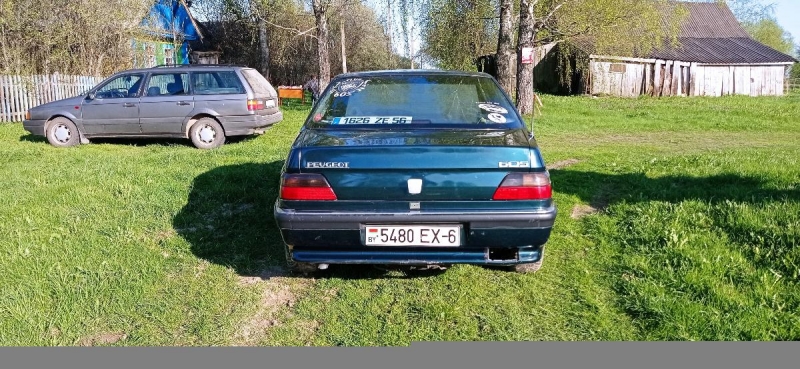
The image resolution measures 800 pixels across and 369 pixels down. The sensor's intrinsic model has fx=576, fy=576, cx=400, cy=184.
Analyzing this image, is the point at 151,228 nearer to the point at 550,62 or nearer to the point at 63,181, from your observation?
the point at 63,181

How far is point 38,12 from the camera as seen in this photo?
15.3 m

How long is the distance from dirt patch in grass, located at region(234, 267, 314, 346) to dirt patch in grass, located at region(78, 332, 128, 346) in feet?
2.14

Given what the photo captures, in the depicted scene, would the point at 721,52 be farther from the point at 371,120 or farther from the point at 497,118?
the point at 371,120

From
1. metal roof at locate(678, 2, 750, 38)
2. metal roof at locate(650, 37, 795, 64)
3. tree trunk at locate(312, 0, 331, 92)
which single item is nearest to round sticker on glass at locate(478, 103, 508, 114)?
tree trunk at locate(312, 0, 331, 92)

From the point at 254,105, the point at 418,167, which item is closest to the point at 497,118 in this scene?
the point at 418,167

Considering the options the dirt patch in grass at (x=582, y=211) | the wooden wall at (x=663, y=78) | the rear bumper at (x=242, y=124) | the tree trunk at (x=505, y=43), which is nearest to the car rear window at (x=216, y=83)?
the rear bumper at (x=242, y=124)

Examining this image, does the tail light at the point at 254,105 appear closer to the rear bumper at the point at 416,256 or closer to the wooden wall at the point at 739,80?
the rear bumper at the point at 416,256

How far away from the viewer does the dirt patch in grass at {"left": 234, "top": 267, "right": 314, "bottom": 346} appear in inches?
130

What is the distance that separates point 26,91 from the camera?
1473 centimetres

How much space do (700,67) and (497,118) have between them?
29.8m

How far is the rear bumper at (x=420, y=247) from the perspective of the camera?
3334 mm

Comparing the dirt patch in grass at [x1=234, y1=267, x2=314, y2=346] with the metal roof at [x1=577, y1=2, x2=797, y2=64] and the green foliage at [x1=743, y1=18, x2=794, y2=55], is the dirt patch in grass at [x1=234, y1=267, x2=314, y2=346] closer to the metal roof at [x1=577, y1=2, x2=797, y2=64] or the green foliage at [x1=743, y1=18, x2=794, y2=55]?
the metal roof at [x1=577, y1=2, x2=797, y2=64]

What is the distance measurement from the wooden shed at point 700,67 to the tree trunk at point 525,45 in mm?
8692

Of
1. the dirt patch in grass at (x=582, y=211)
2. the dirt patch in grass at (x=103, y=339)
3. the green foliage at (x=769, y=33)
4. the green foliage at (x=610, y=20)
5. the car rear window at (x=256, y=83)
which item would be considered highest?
the green foliage at (x=769, y=33)
